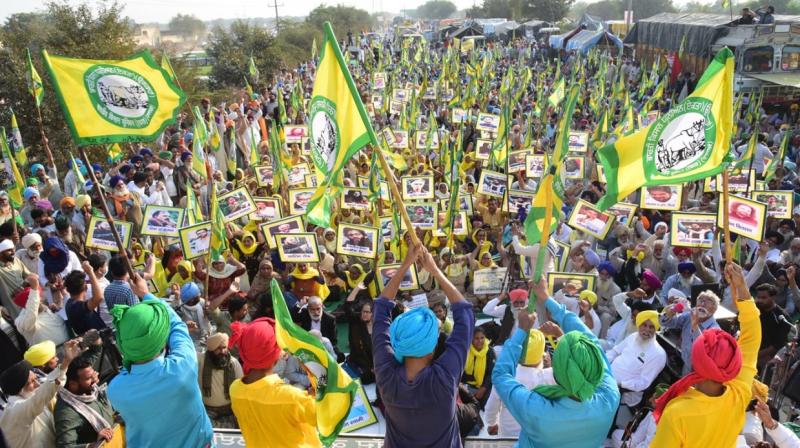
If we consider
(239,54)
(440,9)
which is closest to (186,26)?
(440,9)

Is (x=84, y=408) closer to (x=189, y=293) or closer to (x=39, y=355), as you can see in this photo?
(x=39, y=355)

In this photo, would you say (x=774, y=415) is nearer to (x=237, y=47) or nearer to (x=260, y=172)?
(x=260, y=172)

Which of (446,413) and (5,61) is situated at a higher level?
(5,61)

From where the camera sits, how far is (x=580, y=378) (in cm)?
256

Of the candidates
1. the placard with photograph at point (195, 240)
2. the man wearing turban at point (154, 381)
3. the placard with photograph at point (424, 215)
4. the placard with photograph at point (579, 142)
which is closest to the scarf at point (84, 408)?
the man wearing turban at point (154, 381)

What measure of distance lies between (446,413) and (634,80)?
2480cm

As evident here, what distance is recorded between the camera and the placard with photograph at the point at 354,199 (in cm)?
852

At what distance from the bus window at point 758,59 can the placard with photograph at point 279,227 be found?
602 inches

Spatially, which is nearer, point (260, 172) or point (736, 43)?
point (260, 172)

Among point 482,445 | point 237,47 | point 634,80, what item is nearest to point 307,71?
point 237,47

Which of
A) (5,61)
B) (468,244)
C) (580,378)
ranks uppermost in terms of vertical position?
(5,61)

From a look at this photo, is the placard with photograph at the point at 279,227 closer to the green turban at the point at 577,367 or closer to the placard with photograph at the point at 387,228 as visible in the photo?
the placard with photograph at the point at 387,228

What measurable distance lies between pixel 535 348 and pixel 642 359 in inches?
70.4

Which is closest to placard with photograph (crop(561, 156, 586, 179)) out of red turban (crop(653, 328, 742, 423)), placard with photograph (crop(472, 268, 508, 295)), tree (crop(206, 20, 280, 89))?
placard with photograph (crop(472, 268, 508, 295))
